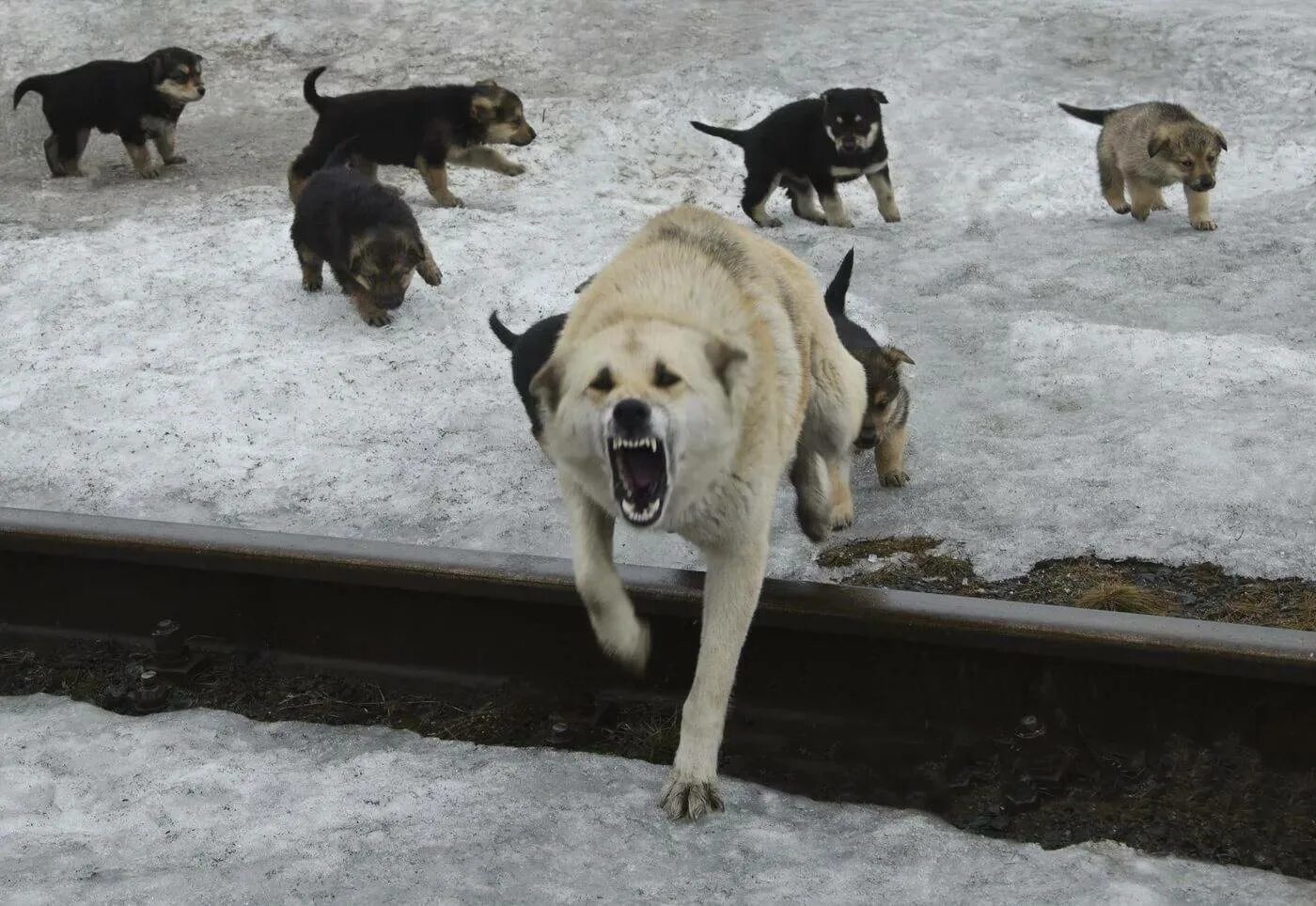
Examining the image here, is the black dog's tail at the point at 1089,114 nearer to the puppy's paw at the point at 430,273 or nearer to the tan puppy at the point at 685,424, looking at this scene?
the puppy's paw at the point at 430,273

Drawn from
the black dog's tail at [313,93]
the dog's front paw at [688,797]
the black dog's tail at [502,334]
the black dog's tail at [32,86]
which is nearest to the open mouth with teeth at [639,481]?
the dog's front paw at [688,797]

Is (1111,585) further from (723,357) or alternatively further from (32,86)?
(32,86)

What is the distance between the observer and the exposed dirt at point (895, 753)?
413 cm

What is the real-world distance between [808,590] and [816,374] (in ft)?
2.81

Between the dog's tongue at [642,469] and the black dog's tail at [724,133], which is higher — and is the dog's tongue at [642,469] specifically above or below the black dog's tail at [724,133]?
above

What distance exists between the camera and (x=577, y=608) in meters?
4.90

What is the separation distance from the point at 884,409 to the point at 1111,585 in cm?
129

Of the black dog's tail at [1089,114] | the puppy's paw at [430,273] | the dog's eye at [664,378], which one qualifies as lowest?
the puppy's paw at [430,273]

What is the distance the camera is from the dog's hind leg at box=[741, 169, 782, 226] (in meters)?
9.73

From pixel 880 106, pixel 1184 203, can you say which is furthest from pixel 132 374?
pixel 1184 203

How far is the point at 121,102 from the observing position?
10.6m

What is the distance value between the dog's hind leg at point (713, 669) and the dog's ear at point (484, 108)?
21.0 ft

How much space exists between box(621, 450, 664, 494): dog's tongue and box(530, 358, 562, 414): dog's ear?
302 millimetres

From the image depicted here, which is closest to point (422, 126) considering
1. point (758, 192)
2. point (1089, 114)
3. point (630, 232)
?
point (630, 232)
